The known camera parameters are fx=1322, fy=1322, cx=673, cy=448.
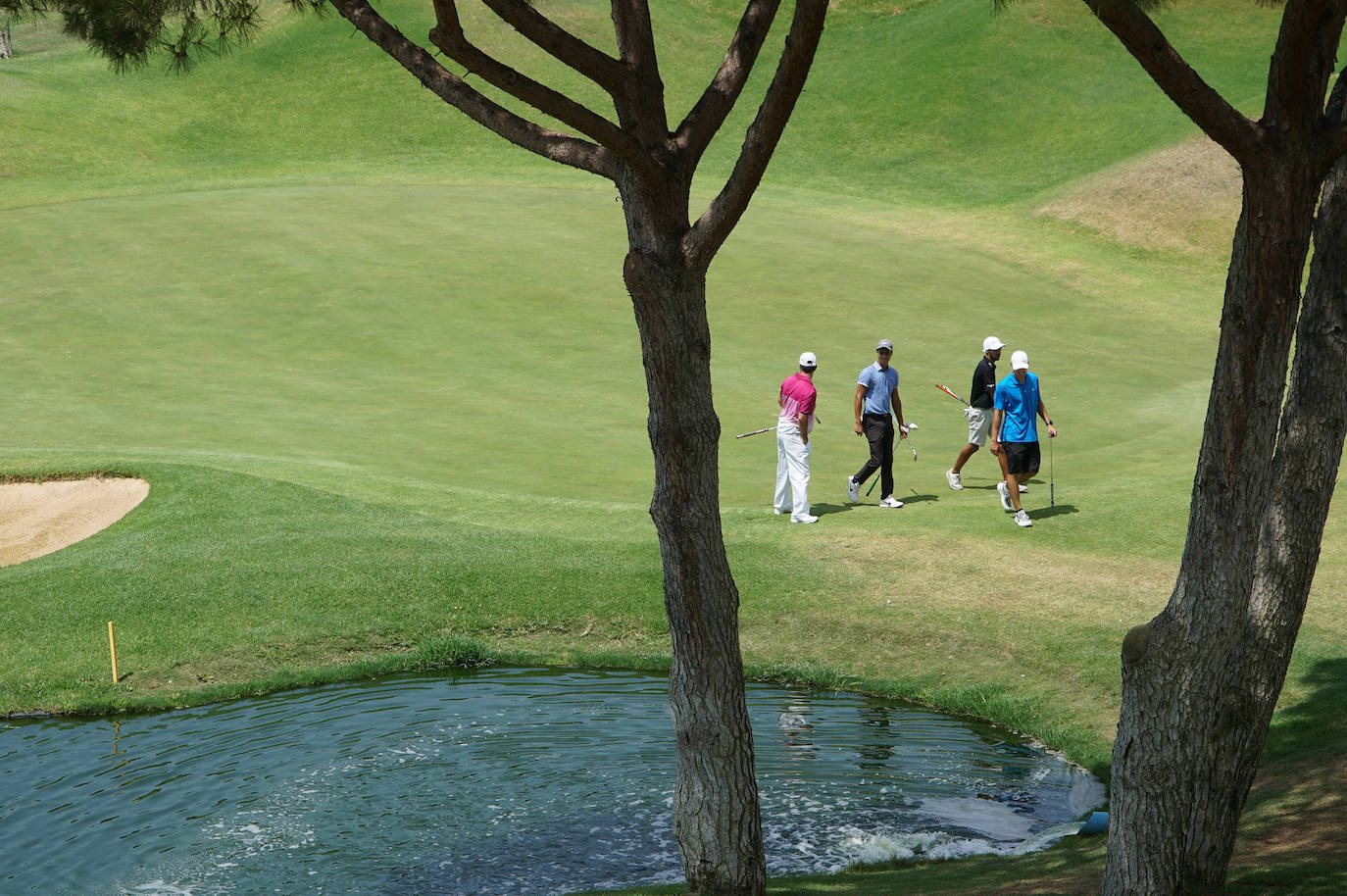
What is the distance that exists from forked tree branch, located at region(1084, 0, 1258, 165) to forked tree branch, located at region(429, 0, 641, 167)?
2273mm

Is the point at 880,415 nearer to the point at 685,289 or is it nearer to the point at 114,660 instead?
the point at 114,660

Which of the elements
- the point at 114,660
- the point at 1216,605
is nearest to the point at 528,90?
the point at 1216,605

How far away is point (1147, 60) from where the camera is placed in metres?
6.00

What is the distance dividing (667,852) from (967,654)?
14.9 ft

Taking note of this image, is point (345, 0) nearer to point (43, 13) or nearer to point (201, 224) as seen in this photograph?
point (43, 13)

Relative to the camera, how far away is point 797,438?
637 inches

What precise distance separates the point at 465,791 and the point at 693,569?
4324mm

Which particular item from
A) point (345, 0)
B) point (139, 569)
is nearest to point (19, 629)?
point (139, 569)

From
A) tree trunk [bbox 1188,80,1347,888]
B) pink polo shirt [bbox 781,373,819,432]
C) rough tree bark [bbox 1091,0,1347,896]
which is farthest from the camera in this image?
pink polo shirt [bbox 781,373,819,432]

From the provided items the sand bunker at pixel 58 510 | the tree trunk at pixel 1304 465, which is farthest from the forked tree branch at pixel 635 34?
the sand bunker at pixel 58 510

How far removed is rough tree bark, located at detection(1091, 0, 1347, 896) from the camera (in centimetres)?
602

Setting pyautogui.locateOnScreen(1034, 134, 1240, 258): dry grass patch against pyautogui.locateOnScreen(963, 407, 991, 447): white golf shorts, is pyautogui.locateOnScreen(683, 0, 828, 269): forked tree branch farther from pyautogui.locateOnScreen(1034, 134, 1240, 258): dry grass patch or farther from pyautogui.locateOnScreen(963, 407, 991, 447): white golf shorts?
pyautogui.locateOnScreen(1034, 134, 1240, 258): dry grass patch

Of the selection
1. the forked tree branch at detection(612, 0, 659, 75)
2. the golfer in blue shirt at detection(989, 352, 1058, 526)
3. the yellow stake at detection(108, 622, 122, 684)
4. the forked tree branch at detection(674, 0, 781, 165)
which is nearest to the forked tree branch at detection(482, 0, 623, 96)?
the forked tree branch at detection(612, 0, 659, 75)

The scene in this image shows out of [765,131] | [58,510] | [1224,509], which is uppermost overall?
[765,131]
